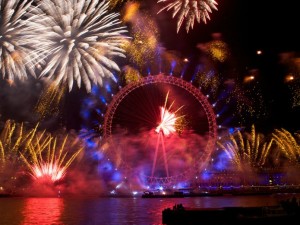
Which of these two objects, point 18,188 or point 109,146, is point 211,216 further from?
point 18,188

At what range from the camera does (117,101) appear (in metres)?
69.9

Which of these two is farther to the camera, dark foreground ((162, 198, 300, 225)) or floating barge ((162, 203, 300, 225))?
floating barge ((162, 203, 300, 225))

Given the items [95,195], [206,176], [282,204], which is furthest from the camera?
[206,176]

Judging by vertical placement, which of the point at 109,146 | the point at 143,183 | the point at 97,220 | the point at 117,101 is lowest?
the point at 97,220

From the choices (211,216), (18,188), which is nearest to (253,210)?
(211,216)

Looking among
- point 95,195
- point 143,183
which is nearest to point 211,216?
point 143,183

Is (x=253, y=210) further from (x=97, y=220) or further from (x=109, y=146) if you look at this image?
(x=109, y=146)

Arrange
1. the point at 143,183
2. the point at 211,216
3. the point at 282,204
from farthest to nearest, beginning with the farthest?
the point at 143,183, the point at 211,216, the point at 282,204

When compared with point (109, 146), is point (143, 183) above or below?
below

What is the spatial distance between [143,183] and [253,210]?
45.8 m

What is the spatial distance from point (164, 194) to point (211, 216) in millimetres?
50149

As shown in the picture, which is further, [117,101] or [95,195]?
[95,195]

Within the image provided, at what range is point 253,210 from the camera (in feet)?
112

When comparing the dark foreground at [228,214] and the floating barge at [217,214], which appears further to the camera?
the floating barge at [217,214]
